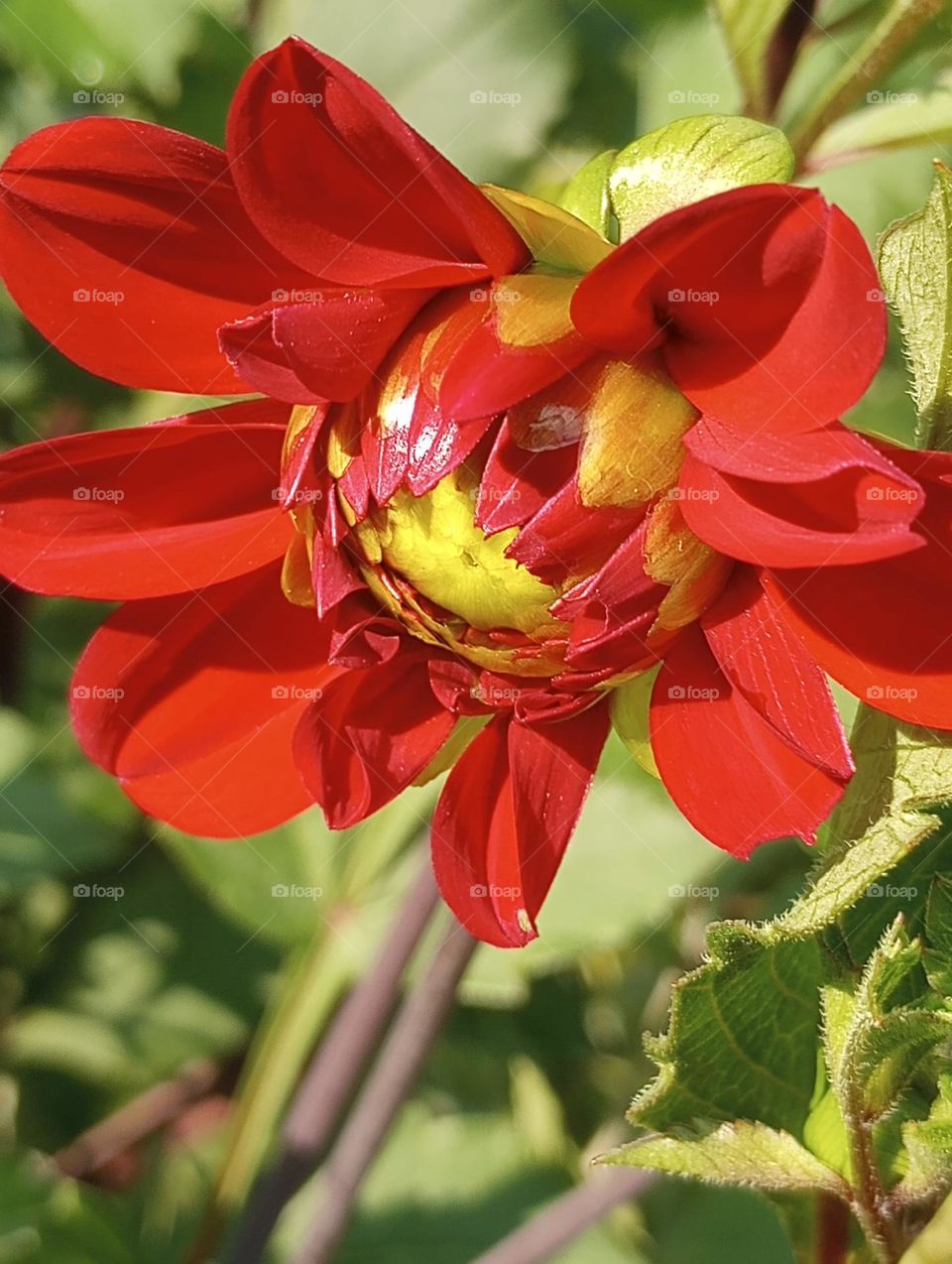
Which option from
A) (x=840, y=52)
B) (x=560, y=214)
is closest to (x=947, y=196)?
(x=560, y=214)

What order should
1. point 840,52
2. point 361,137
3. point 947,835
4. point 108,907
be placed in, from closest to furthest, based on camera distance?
1. point 361,137
2. point 947,835
3. point 840,52
4. point 108,907

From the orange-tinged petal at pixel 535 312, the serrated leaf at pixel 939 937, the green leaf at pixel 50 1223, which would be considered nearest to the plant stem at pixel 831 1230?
the serrated leaf at pixel 939 937

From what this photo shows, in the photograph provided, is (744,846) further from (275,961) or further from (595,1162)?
(275,961)

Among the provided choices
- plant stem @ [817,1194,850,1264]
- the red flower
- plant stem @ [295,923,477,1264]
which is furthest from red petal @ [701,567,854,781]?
plant stem @ [295,923,477,1264]

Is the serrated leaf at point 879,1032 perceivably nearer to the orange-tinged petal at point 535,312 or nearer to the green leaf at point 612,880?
the orange-tinged petal at point 535,312

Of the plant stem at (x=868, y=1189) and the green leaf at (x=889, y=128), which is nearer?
the plant stem at (x=868, y=1189)

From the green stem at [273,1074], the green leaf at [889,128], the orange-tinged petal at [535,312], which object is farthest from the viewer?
the green stem at [273,1074]

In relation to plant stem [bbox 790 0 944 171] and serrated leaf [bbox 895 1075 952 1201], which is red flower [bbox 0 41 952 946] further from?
plant stem [bbox 790 0 944 171]
